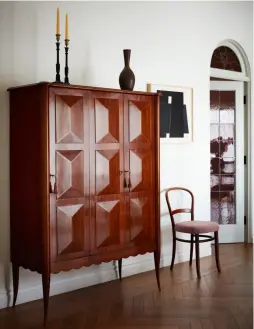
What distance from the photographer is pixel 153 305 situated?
4141 millimetres

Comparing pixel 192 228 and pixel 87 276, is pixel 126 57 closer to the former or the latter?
pixel 192 228

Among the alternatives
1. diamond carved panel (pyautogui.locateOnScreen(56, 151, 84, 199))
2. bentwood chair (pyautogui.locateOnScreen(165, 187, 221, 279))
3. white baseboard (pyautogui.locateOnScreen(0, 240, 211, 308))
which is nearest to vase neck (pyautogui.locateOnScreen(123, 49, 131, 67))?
diamond carved panel (pyautogui.locateOnScreen(56, 151, 84, 199))

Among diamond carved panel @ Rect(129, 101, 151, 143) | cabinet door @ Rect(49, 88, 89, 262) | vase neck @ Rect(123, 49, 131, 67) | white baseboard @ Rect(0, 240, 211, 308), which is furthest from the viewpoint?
vase neck @ Rect(123, 49, 131, 67)

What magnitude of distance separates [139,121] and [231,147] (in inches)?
94.5

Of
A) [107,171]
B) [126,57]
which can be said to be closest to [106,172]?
[107,171]

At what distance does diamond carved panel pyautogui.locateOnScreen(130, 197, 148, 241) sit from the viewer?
4380 millimetres

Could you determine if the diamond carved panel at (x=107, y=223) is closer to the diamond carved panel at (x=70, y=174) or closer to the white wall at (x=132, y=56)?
the diamond carved panel at (x=70, y=174)

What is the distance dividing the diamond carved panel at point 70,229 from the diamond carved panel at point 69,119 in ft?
1.71

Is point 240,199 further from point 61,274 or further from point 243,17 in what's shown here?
point 61,274

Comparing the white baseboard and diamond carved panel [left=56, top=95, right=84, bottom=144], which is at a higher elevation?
diamond carved panel [left=56, top=95, right=84, bottom=144]

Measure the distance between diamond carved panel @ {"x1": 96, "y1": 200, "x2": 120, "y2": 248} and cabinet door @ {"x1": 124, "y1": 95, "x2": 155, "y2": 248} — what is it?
0.13 m

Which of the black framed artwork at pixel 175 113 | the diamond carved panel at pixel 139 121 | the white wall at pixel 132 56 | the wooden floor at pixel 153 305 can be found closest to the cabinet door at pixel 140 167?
the diamond carved panel at pixel 139 121

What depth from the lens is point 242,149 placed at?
655 centimetres

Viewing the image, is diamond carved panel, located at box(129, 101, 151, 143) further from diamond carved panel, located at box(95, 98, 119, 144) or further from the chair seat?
the chair seat
